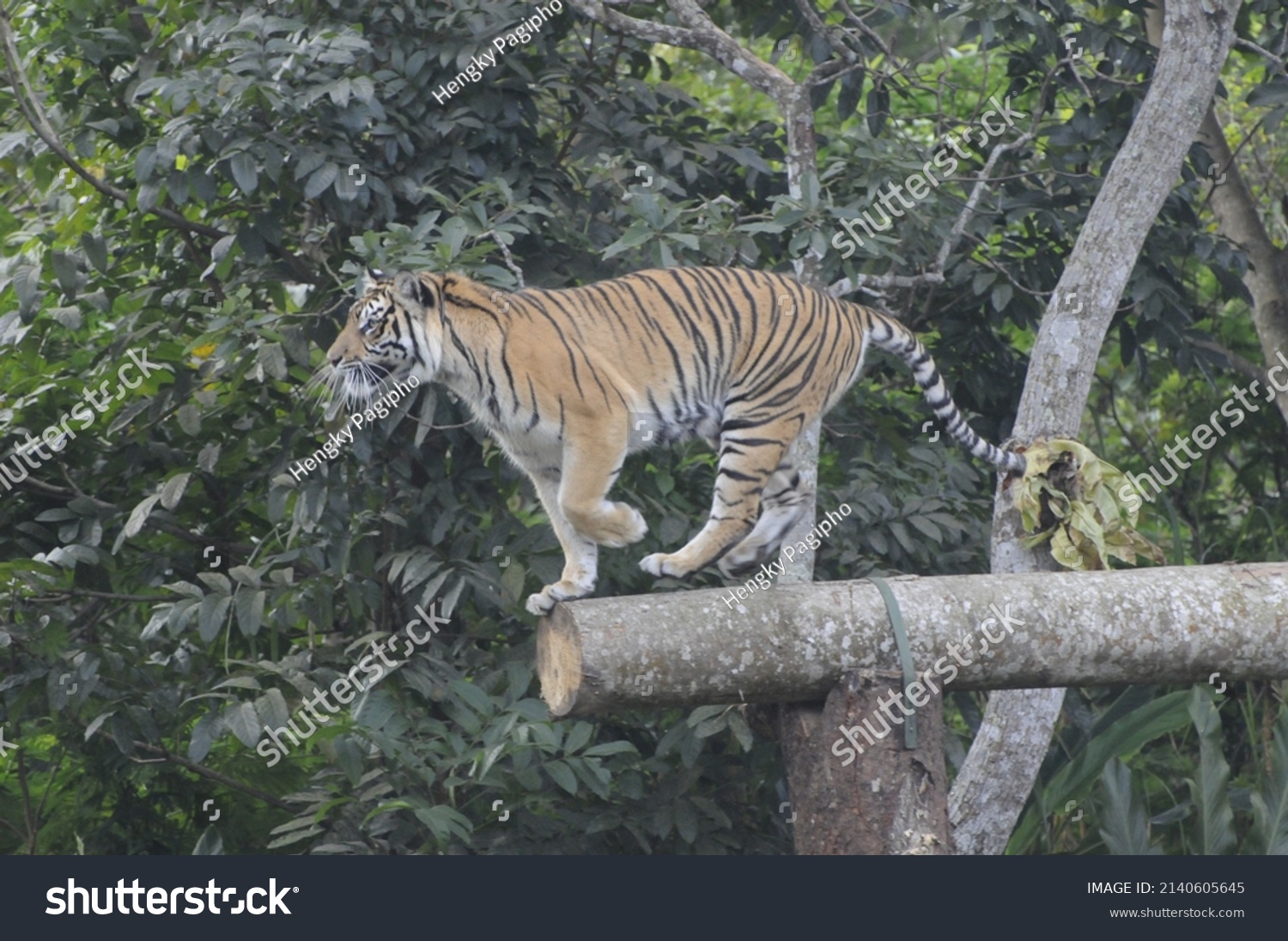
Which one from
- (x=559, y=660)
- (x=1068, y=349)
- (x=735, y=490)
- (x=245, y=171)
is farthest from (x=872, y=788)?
(x=245, y=171)

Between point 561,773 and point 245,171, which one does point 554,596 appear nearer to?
point 561,773

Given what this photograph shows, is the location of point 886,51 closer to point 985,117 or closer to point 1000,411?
point 985,117

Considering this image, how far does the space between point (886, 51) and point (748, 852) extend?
3.15 metres

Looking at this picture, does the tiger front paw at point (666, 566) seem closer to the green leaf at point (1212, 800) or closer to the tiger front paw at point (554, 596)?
the tiger front paw at point (554, 596)

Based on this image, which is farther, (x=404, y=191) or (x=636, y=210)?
(x=404, y=191)

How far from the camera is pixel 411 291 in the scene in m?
4.38

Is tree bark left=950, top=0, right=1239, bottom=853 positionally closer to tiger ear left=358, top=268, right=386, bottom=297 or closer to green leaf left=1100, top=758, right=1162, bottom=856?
green leaf left=1100, top=758, right=1162, bottom=856

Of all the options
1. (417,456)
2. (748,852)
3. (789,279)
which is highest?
(789,279)

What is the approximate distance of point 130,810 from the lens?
5863 millimetres

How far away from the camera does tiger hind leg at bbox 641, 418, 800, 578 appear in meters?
4.50

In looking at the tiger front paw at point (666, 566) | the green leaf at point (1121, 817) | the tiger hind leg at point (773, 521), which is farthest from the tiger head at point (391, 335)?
the green leaf at point (1121, 817)

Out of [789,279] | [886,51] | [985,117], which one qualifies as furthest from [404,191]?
Result: [985,117]

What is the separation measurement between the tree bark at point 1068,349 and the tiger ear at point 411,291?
6.86 feet

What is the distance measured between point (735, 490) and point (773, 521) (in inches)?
15.8
